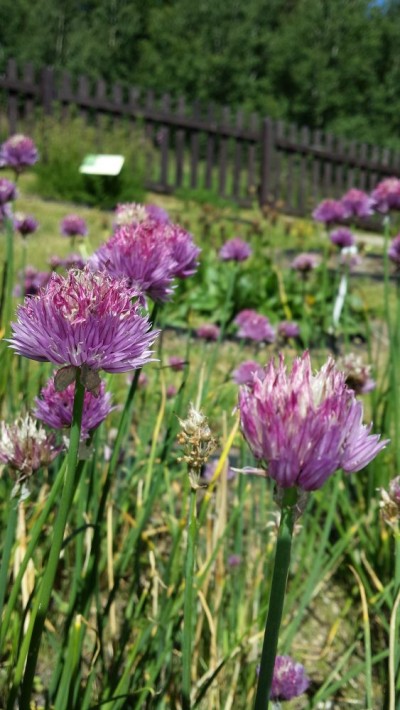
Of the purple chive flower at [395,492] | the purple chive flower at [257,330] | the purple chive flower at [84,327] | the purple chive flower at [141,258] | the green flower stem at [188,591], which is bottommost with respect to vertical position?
the green flower stem at [188,591]

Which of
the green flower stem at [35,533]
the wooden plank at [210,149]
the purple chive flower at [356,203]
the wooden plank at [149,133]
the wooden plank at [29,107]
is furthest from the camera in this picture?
the wooden plank at [210,149]

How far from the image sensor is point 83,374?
628mm

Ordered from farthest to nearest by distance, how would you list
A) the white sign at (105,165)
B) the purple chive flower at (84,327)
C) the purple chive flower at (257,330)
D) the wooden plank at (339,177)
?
the wooden plank at (339,177)
the purple chive flower at (257,330)
the white sign at (105,165)
the purple chive flower at (84,327)

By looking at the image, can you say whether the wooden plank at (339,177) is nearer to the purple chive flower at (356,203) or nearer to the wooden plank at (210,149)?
the wooden plank at (210,149)

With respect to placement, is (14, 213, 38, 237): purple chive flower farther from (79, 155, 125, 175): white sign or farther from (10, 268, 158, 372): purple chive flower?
(10, 268, 158, 372): purple chive flower

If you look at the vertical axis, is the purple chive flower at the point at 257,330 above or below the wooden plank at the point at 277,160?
below

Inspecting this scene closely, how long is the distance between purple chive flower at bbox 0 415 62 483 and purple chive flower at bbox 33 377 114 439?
0.03 meters

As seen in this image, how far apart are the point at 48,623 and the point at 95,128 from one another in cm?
1012

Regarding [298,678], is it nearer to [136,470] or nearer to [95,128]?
[136,470]

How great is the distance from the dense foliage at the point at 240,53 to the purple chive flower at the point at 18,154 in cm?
2866

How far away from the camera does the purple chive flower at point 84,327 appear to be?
2.02 feet

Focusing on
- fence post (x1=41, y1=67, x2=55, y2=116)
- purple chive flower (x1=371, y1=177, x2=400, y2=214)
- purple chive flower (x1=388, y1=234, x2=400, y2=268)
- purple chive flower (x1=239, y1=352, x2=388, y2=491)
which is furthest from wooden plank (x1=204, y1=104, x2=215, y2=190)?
purple chive flower (x1=239, y1=352, x2=388, y2=491)

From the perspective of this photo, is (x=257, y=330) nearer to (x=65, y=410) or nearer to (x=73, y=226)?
(x=73, y=226)

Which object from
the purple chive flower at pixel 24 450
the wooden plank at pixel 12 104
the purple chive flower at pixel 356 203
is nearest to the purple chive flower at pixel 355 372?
the purple chive flower at pixel 24 450
